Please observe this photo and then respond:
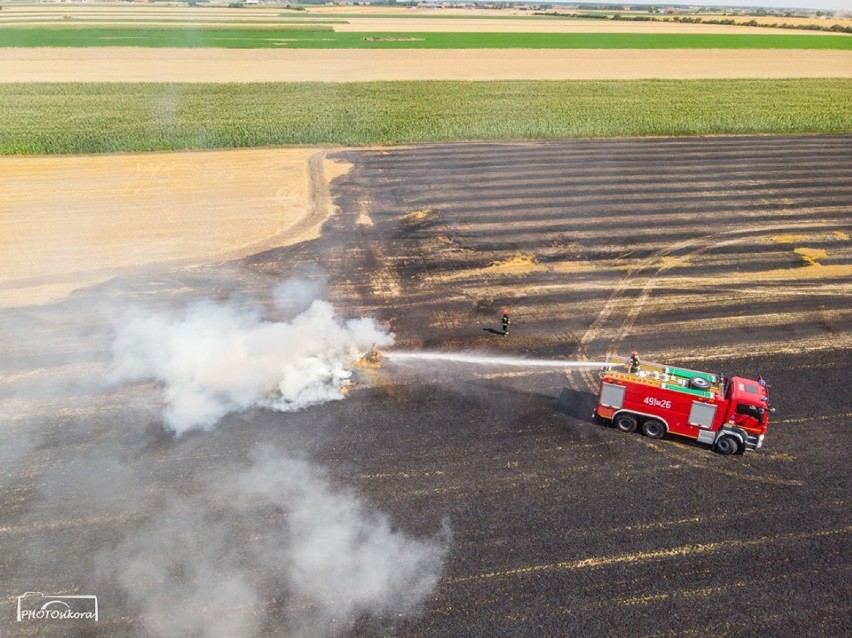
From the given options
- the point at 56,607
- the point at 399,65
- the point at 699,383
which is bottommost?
the point at 56,607

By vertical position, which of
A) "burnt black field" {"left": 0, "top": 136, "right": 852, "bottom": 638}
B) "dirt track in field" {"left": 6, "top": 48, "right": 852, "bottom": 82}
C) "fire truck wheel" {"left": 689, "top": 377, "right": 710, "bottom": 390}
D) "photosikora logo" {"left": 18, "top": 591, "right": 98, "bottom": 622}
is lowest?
"photosikora logo" {"left": 18, "top": 591, "right": 98, "bottom": 622}

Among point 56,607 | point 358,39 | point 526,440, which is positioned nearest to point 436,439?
point 526,440

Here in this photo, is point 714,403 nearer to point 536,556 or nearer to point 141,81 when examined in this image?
point 536,556

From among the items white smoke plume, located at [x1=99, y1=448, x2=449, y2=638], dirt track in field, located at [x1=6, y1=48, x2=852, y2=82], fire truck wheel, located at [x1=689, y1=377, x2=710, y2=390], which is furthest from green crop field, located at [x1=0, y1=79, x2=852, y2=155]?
white smoke plume, located at [x1=99, y1=448, x2=449, y2=638]

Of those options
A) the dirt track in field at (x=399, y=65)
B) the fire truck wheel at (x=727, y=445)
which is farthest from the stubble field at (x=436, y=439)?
the dirt track in field at (x=399, y=65)

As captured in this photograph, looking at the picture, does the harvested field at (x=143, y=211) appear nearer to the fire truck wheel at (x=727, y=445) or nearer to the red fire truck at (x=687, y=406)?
the red fire truck at (x=687, y=406)

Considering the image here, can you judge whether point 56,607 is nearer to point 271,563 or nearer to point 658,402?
point 271,563

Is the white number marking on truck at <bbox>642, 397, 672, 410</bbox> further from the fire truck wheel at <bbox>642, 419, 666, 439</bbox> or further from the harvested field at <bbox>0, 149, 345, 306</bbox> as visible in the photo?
the harvested field at <bbox>0, 149, 345, 306</bbox>
